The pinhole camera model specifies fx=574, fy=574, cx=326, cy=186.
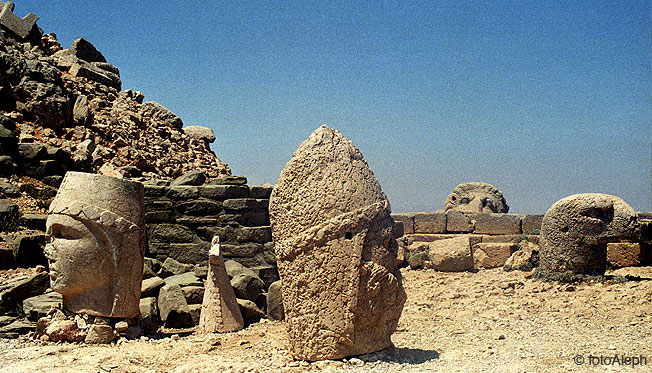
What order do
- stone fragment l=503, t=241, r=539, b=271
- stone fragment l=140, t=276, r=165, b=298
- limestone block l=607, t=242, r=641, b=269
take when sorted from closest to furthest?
stone fragment l=140, t=276, r=165, b=298 < limestone block l=607, t=242, r=641, b=269 < stone fragment l=503, t=241, r=539, b=271

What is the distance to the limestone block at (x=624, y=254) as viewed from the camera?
9693 millimetres

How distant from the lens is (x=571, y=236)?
28.6ft

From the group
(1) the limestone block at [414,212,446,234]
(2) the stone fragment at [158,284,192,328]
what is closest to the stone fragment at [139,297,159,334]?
(2) the stone fragment at [158,284,192,328]

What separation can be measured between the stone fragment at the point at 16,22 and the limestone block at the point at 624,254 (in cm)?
1452

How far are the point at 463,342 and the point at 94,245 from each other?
3967mm

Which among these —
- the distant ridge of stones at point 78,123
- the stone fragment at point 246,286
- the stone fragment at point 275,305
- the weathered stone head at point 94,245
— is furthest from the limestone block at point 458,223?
the weathered stone head at point 94,245

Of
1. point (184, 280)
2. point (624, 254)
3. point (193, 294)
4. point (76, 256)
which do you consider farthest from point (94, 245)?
point (624, 254)

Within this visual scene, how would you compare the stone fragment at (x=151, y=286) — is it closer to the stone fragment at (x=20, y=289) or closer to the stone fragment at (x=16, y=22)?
the stone fragment at (x=20, y=289)

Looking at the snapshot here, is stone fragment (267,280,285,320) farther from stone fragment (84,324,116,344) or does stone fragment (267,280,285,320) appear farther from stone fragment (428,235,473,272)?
stone fragment (428,235,473,272)

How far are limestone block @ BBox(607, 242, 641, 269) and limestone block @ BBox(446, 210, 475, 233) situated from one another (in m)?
3.12

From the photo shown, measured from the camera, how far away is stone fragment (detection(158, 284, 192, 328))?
23.4 ft

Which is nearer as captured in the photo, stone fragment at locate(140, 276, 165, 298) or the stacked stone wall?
stone fragment at locate(140, 276, 165, 298)

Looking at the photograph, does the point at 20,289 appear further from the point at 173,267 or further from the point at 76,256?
the point at 173,267

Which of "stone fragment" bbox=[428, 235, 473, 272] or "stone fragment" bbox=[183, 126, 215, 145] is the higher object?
"stone fragment" bbox=[183, 126, 215, 145]
